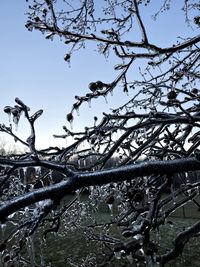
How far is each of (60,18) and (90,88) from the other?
6.28ft

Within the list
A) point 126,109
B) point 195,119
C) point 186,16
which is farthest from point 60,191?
point 186,16

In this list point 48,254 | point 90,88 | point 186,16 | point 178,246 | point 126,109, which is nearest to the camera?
point 90,88

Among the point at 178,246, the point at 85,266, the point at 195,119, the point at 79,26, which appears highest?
the point at 79,26

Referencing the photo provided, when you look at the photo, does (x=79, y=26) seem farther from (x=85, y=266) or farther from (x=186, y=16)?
(x=85, y=266)

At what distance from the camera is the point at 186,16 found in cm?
502

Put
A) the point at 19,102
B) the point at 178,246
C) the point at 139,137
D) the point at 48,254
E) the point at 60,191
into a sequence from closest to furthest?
the point at 60,191 → the point at 19,102 → the point at 178,246 → the point at 139,137 → the point at 48,254

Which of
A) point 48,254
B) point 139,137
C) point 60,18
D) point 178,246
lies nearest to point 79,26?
point 60,18

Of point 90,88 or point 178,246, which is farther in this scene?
point 178,246

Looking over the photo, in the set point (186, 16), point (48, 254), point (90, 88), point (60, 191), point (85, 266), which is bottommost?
point (48, 254)

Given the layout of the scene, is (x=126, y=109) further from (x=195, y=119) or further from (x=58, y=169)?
(x=58, y=169)

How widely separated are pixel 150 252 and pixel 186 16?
160 inches

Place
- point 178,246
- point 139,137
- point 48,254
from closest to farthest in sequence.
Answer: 1. point 178,246
2. point 139,137
3. point 48,254

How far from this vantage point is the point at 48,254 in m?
15.0

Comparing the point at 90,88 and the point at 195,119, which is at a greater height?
the point at 90,88
